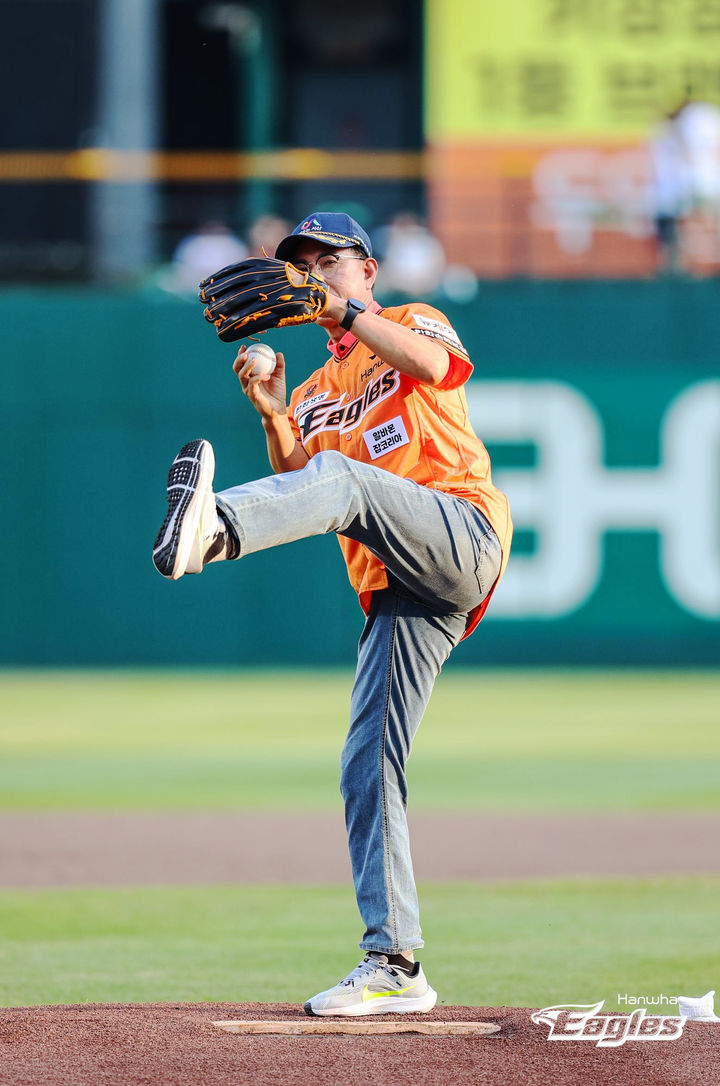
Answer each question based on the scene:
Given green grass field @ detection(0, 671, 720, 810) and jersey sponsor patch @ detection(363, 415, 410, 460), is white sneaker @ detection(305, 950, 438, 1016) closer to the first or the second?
jersey sponsor patch @ detection(363, 415, 410, 460)

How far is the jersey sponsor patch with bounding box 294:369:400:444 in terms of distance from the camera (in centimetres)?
501

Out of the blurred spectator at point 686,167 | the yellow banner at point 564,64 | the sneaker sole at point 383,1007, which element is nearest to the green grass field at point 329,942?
the sneaker sole at point 383,1007

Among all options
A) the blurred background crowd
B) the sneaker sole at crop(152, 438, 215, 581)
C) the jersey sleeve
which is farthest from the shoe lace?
the blurred background crowd

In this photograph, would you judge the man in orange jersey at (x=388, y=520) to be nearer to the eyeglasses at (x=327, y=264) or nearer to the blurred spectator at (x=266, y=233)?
the eyeglasses at (x=327, y=264)

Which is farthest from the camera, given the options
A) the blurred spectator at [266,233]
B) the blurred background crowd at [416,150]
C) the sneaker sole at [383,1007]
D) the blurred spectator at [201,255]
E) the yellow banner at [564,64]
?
the yellow banner at [564,64]

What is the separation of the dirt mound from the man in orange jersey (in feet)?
1.08

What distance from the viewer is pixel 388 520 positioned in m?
4.64

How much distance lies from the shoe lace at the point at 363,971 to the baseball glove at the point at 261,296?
1.92 m

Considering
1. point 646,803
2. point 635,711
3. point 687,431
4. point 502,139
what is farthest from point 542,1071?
point 502,139

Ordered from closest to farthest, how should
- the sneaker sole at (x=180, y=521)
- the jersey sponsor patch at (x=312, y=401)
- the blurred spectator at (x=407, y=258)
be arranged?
the sneaker sole at (x=180, y=521) < the jersey sponsor patch at (x=312, y=401) < the blurred spectator at (x=407, y=258)

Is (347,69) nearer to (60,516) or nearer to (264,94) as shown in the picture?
(264,94)

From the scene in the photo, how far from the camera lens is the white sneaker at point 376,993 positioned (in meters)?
4.78

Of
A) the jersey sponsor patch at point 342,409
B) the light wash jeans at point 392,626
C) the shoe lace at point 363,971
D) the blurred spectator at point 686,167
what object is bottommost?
the shoe lace at point 363,971

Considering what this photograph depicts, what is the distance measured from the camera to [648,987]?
5430 millimetres
